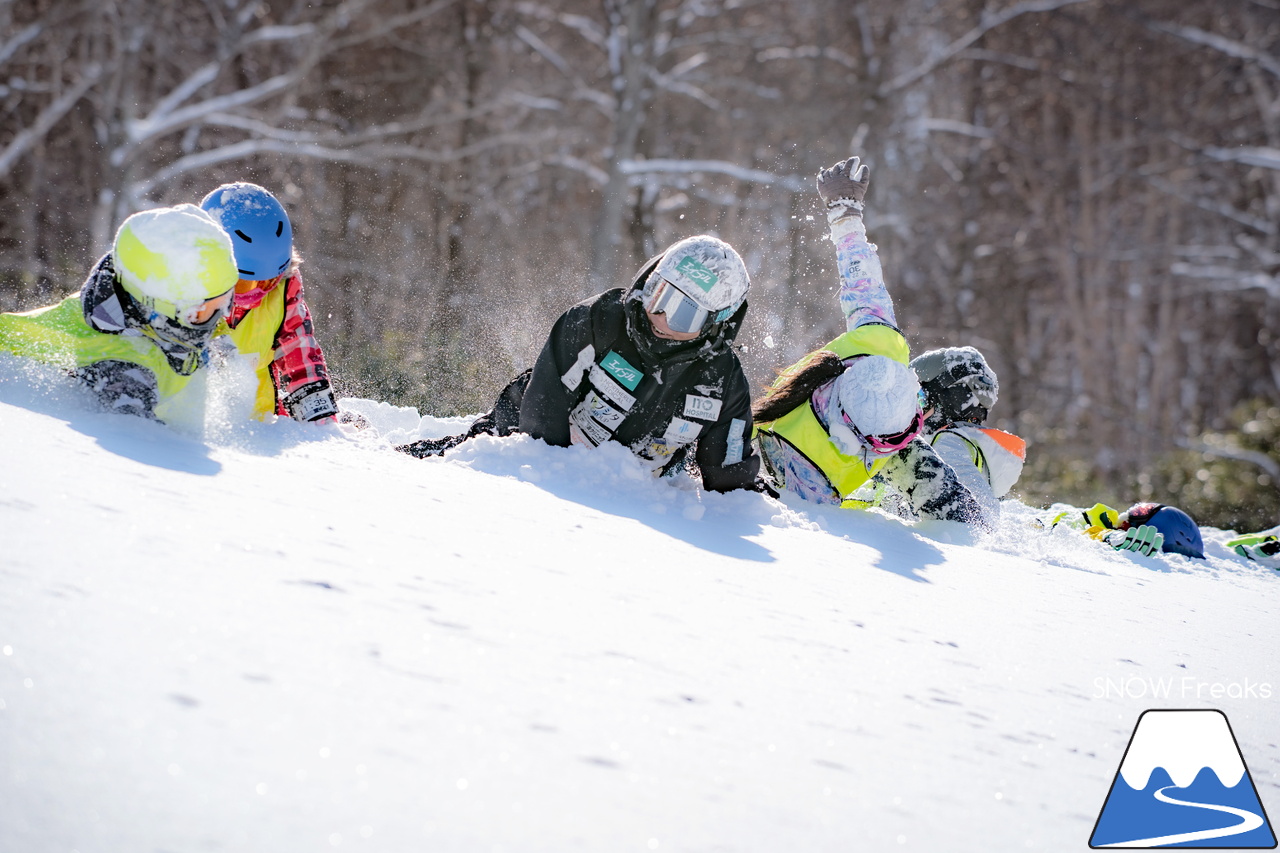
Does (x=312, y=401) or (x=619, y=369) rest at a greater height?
(x=619, y=369)

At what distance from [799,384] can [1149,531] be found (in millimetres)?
2481

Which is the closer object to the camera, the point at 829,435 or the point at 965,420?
the point at 829,435

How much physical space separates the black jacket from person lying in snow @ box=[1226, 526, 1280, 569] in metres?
3.78

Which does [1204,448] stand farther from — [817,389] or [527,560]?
[527,560]

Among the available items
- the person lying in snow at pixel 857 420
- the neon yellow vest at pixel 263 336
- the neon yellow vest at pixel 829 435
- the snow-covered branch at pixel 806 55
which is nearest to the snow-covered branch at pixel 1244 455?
the snow-covered branch at pixel 806 55

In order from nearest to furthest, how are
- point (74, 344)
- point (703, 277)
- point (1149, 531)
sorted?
point (74, 344)
point (703, 277)
point (1149, 531)

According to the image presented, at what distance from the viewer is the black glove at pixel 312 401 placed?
4039 mm

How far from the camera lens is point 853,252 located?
4.66m

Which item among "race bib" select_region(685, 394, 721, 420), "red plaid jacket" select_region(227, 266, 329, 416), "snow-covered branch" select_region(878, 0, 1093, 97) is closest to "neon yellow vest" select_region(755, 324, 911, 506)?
"race bib" select_region(685, 394, 721, 420)

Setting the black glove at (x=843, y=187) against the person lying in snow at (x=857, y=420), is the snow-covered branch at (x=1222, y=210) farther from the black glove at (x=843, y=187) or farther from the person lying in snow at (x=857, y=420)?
the person lying in snow at (x=857, y=420)

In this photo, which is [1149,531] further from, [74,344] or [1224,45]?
[1224,45]

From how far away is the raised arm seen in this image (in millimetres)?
4570

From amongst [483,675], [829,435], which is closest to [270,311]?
[829,435]

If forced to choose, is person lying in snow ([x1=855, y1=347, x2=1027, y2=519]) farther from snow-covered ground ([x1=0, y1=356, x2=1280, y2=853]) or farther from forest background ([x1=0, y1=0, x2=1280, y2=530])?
forest background ([x1=0, y1=0, x2=1280, y2=530])
